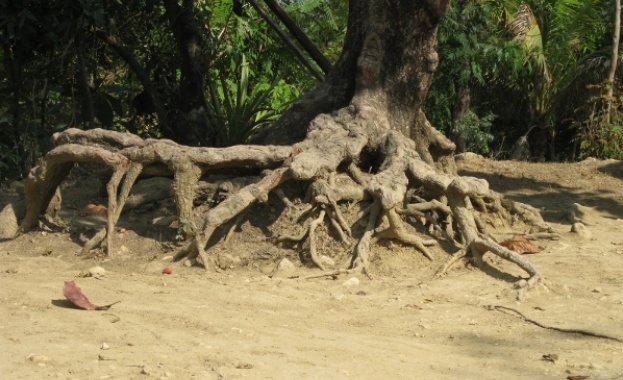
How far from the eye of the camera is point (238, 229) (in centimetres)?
667

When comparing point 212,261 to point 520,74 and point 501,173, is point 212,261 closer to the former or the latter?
point 501,173

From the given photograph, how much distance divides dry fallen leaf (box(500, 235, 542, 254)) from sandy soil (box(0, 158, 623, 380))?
0.39 ft

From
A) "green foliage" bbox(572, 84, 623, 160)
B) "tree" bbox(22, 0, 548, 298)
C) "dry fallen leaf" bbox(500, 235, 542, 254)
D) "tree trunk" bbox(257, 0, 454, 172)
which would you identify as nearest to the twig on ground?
"tree" bbox(22, 0, 548, 298)

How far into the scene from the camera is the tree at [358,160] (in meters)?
6.44

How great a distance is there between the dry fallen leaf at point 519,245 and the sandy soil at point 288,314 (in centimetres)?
12

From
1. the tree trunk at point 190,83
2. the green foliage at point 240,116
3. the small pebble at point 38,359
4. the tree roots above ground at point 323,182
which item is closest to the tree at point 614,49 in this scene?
the green foliage at point 240,116

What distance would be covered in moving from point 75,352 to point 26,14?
4.90m

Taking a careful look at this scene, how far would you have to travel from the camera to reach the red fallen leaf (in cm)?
496

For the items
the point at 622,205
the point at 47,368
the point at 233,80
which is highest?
the point at 233,80

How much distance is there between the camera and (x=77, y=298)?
5.02m

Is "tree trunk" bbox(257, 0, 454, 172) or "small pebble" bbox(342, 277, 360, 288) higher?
"tree trunk" bbox(257, 0, 454, 172)

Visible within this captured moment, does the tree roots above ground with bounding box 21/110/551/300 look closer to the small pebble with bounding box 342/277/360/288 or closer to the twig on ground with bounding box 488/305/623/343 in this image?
the small pebble with bounding box 342/277/360/288

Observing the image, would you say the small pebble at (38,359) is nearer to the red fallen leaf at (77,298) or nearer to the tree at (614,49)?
the red fallen leaf at (77,298)

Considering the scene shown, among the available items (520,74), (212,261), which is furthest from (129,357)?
(520,74)
